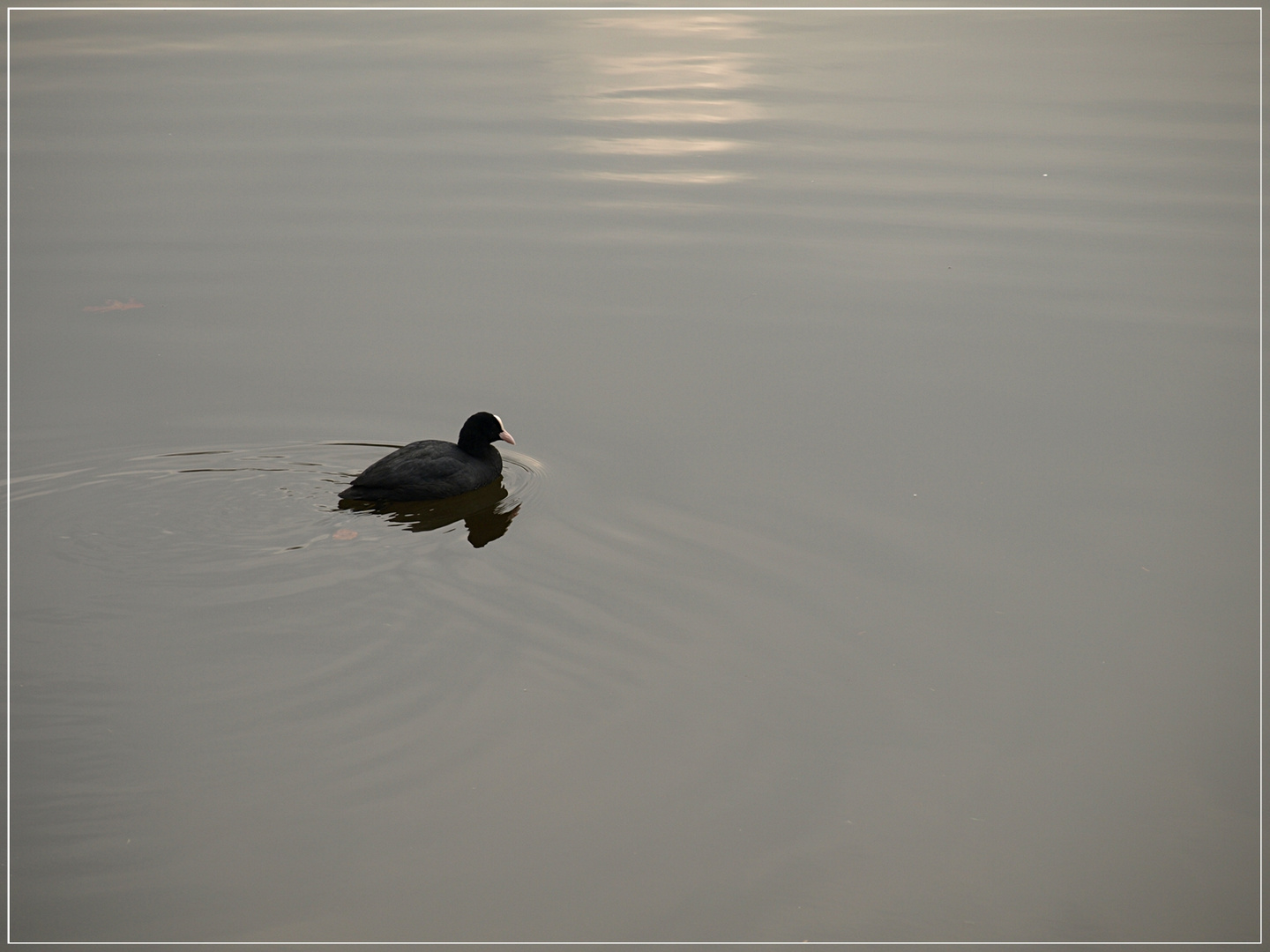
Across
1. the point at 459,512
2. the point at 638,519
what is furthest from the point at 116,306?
the point at 638,519

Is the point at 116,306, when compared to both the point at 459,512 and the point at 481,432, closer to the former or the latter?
the point at 481,432

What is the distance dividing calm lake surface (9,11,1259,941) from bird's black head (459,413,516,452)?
356mm

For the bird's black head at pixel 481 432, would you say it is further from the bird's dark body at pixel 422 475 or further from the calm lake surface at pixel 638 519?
the calm lake surface at pixel 638 519

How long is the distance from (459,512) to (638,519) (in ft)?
4.44

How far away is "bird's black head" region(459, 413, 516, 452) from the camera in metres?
8.85

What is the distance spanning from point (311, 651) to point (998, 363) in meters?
5.87

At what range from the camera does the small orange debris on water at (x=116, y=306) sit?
35.1 ft

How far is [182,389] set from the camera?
9.66 metres

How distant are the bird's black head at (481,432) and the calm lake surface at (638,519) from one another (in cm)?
36

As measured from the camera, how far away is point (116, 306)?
35.3 ft

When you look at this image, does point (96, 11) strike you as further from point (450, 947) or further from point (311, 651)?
point (450, 947)

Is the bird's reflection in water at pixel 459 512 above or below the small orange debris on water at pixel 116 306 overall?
below

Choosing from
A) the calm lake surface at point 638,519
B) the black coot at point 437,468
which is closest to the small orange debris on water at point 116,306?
the calm lake surface at point 638,519

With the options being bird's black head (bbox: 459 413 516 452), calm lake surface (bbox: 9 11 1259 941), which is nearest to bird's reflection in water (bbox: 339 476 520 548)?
calm lake surface (bbox: 9 11 1259 941)
